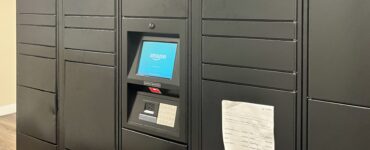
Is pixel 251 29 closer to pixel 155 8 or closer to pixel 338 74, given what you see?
pixel 338 74

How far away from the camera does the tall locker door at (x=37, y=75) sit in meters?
2.69

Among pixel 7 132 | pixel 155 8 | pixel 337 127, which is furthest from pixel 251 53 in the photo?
pixel 7 132

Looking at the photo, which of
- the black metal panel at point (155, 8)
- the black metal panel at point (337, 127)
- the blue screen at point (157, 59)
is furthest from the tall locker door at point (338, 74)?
the blue screen at point (157, 59)

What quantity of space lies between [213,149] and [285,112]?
0.39 meters

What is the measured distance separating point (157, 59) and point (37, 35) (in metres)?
1.03

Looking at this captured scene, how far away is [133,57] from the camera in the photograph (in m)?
2.24

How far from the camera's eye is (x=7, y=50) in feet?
17.1

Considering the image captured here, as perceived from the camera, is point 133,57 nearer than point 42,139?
Yes

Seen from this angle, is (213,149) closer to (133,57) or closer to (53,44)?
(133,57)

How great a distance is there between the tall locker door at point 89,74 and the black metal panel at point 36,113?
135 millimetres

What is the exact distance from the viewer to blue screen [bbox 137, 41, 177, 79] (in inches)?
81.8

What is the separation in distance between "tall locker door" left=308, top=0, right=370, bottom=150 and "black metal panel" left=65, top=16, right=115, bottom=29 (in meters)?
1.13

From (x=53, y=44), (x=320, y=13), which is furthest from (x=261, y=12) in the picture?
(x=53, y=44)

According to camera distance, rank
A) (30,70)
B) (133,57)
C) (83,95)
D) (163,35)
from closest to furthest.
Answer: (163,35) < (133,57) < (83,95) < (30,70)
